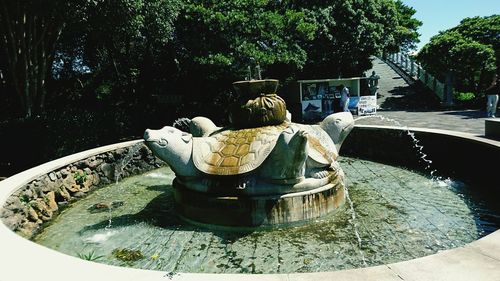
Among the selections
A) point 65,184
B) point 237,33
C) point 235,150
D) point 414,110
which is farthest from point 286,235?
point 414,110

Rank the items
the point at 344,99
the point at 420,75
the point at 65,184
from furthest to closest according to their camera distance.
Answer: the point at 420,75, the point at 344,99, the point at 65,184

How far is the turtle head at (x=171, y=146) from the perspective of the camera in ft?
19.1

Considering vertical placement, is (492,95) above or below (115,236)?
above

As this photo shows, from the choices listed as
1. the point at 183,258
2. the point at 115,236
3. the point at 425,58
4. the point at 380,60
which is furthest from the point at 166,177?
the point at 380,60

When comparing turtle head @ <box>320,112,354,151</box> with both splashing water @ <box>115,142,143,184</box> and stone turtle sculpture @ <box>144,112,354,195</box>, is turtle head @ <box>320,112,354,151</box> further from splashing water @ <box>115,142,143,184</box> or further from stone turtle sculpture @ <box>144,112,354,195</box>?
splashing water @ <box>115,142,143,184</box>

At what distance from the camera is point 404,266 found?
10.2 feet

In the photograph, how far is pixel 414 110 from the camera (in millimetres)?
19453

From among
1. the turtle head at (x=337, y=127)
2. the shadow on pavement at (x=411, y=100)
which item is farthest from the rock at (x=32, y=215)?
the shadow on pavement at (x=411, y=100)

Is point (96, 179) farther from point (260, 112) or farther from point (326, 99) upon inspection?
point (326, 99)

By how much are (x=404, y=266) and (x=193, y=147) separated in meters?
3.82

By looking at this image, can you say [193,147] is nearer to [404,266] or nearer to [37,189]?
[37,189]

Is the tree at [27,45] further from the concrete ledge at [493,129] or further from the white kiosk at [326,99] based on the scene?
the concrete ledge at [493,129]

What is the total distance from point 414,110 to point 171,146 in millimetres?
16523

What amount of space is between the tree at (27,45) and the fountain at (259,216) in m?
6.58
